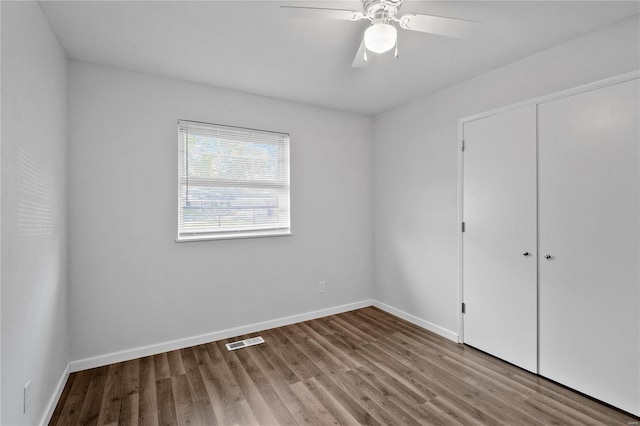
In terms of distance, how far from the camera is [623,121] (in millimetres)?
1973

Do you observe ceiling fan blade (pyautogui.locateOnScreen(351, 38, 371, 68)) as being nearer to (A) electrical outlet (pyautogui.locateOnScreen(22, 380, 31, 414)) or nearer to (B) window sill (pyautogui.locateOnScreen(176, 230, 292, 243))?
(B) window sill (pyautogui.locateOnScreen(176, 230, 292, 243))

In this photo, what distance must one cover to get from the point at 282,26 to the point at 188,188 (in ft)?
5.44

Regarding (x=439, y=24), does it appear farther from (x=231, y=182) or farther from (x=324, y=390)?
(x=324, y=390)

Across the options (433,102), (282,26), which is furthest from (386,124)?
(282,26)

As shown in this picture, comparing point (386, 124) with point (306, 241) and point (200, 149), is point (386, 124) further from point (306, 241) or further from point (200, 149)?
point (200, 149)

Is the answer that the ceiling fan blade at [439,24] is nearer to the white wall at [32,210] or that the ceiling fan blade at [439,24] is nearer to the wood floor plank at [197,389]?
the white wall at [32,210]

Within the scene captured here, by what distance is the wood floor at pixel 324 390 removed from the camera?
6.30 ft

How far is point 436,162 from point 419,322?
5.72 feet

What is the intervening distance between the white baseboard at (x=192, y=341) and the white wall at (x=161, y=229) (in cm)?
5

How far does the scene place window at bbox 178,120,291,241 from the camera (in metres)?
2.91

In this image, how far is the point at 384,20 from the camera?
1735mm

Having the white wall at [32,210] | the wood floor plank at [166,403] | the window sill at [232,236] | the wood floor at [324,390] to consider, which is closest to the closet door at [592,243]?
the wood floor at [324,390]

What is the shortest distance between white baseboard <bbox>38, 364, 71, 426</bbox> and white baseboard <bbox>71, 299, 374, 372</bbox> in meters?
0.13

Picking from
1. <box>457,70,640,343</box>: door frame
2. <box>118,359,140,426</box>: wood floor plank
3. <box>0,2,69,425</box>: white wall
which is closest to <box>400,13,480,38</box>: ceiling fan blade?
<box>457,70,640,343</box>: door frame
